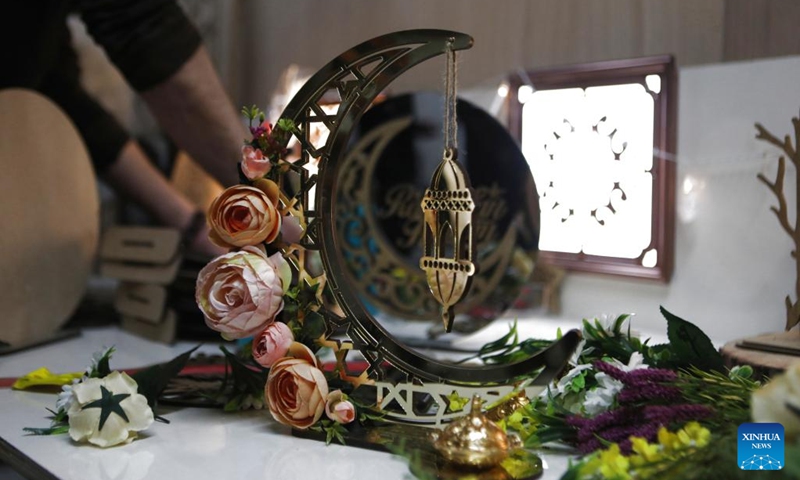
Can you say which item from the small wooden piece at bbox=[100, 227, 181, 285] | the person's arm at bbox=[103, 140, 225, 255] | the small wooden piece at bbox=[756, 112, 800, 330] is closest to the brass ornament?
the small wooden piece at bbox=[756, 112, 800, 330]

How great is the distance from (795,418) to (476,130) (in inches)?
24.4

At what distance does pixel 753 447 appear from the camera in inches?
17.7

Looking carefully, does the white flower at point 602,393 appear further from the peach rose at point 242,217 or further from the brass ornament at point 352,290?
the peach rose at point 242,217

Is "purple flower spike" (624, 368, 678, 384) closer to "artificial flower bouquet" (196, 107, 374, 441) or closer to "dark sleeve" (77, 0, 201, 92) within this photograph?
"artificial flower bouquet" (196, 107, 374, 441)

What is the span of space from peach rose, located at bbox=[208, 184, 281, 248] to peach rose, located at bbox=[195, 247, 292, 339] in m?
0.02

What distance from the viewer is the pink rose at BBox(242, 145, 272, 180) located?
0.66 m

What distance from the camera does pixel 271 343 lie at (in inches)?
25.1

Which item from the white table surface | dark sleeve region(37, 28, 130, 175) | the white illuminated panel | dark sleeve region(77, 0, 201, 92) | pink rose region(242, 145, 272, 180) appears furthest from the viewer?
dark sleeve region(37, 28, 130, 175)

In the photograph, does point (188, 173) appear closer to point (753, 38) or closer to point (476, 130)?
point (476, 130)

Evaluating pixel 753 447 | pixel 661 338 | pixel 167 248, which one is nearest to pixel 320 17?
pixel 167 248

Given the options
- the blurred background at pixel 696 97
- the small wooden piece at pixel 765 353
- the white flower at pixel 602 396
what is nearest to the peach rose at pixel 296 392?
the white flower at pixel 602 396

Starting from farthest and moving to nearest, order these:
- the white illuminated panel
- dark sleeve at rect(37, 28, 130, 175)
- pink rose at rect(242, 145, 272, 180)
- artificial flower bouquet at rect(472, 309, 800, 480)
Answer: dark sleeve at rect(37, 28, 130, 175) < the white illuminated panel < pink rose at rect(242, 145, 272, 180) < artificial flower bouquet at rect(472, 309, 800, 480)

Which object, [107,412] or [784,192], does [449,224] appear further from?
[784,192]

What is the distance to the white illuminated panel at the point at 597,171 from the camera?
0.96 meters
